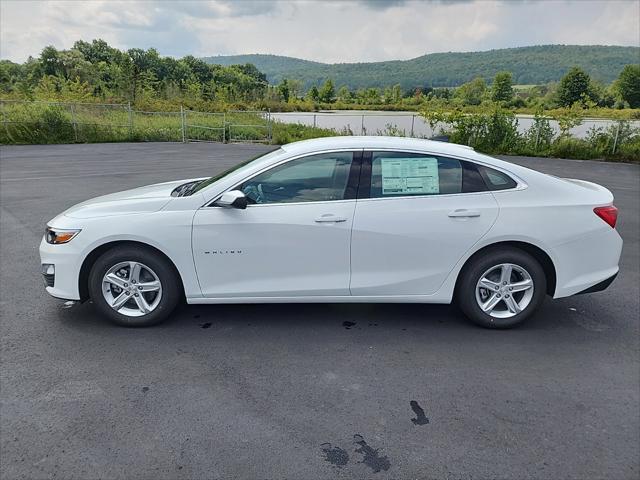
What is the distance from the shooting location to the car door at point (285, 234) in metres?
3.77

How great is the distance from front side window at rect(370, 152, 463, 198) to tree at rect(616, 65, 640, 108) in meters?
52.5

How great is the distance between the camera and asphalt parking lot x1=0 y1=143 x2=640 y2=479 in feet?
8.16

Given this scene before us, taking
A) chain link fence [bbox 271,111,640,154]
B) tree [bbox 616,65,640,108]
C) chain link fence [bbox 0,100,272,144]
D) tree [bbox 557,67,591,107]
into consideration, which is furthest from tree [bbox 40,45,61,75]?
tree [bbox 616,65,640,108]

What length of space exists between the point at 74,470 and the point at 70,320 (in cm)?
201

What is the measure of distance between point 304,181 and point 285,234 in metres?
0.49

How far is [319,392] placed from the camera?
3105 mm

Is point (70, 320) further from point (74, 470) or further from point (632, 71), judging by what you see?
point (632, 71)

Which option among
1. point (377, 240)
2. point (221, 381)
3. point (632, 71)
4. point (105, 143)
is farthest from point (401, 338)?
point (632, 71)

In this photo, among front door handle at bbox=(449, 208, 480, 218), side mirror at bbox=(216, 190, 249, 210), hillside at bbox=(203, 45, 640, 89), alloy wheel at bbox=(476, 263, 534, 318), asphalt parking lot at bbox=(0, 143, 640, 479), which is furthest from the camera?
hillside at bbox=(203, 45, 640, 89)

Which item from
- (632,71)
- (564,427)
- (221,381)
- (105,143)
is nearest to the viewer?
(564,427)

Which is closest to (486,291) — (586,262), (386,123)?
(586,262)

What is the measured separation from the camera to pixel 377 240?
3795mm

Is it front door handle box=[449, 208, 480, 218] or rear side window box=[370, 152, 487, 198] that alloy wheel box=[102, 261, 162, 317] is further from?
front door handle box=[449, 208, 480, 218]

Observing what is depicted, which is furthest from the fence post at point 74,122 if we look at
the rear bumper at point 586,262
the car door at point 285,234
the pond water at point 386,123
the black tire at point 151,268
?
the rear bumper at point 586,262
